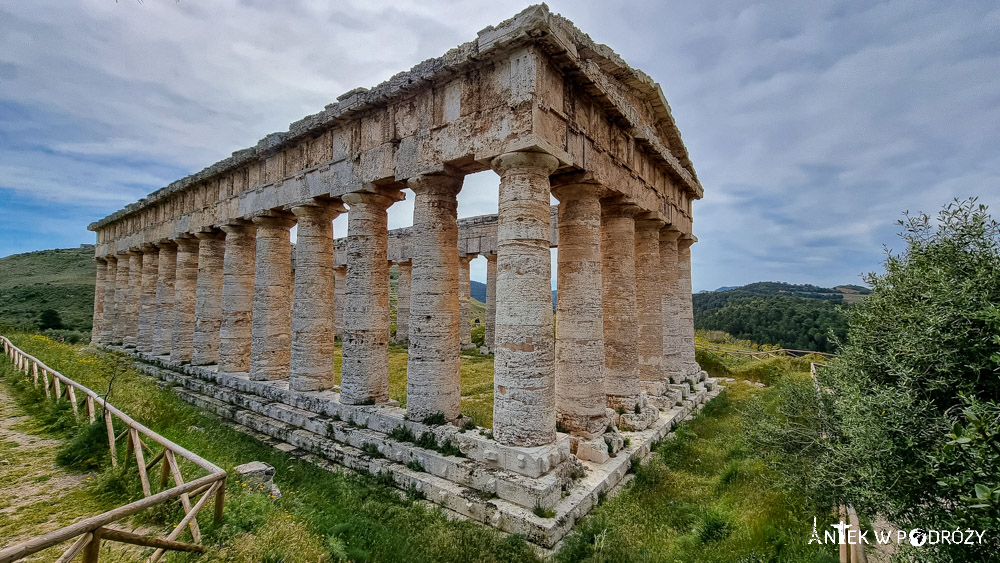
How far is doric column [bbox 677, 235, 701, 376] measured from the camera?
1587cm

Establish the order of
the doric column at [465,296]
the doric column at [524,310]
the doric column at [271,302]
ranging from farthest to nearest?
the doric column at [465,296] → the doric column at [271,302] → the doric column at [524,310]

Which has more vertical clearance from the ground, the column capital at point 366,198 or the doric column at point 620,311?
the column capital at point 366,198

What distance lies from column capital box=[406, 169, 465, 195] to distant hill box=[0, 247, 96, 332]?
35.7 meters

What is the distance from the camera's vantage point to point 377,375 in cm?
1044

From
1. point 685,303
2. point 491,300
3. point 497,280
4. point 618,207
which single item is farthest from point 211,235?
point 685,303

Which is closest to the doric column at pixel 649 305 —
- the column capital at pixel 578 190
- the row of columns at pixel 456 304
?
the row of columns at pixel 456 304

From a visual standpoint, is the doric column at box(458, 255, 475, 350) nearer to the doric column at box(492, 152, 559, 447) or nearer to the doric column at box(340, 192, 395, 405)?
the doric column at box(340, 192, 395, 405)

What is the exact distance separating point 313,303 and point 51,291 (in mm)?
48544

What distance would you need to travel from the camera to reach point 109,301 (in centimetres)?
2478

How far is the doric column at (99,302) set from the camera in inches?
986

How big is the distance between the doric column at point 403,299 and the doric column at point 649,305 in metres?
15.9

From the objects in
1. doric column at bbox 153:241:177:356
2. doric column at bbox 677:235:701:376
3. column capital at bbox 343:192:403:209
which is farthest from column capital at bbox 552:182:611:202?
doric column at bbox 153:241:177:356

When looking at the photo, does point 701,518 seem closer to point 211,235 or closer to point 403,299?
point 211,235

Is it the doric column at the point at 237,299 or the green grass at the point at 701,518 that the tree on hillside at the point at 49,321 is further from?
the green grass at the point at 701,518
